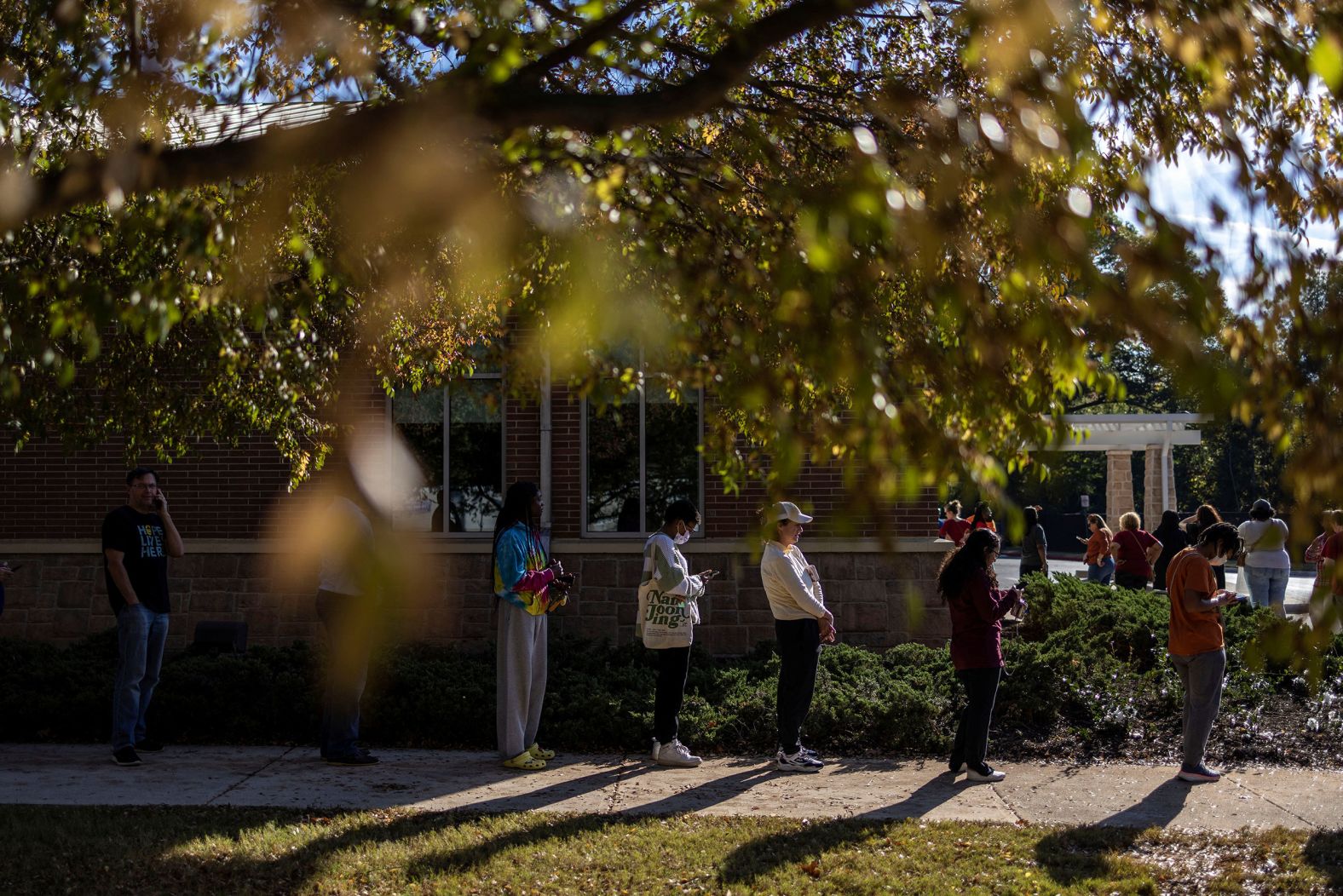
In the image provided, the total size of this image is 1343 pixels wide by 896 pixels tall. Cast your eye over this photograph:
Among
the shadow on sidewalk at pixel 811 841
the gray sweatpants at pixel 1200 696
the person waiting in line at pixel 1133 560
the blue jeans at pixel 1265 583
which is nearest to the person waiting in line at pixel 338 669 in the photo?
the shadow on sidewalk at pixel 811 841

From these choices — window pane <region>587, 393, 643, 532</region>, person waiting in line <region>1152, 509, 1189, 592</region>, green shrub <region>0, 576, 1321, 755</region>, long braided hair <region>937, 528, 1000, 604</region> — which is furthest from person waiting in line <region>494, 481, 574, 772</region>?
person waiting in line <region>1152, 509, 1189, 592</region>

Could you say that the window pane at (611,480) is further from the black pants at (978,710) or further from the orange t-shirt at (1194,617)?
the orange t-shirt at (1194,617)

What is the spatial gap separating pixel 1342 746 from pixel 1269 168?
231 inches

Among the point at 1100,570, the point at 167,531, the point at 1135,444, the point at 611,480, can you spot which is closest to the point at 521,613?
the point at 167,531

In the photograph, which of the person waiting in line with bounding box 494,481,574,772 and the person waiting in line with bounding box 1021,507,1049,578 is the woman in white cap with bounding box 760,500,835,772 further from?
the person waiting in line with bounding box 1021,507,1049,578

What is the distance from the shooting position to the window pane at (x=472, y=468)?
Result: 13547 millimetres

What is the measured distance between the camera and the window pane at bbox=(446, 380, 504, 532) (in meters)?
13.5

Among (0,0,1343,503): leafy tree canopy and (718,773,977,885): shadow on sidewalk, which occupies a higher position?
(0,0,1343,503): leafy tree canopy

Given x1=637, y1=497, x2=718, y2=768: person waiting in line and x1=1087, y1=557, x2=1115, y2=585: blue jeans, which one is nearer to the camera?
x1=637, y1=497, x2=718, y2=768: person waiting in line

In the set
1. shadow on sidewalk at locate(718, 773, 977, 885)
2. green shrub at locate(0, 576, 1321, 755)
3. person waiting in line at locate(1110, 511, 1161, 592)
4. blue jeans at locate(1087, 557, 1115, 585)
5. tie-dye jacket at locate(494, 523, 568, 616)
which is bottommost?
shadow on sidewalk at locate(718, 773, 977, 885)

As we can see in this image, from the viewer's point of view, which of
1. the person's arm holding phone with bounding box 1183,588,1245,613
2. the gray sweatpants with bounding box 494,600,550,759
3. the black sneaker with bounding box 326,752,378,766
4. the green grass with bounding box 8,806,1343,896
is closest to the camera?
the green grass with bounding box 8,806,1343,896

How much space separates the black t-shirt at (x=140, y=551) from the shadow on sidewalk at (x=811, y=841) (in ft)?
14.1

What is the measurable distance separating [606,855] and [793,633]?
253 centimetres

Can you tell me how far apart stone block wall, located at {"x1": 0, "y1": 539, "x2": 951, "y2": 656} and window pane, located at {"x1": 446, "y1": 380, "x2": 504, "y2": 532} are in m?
0.52
